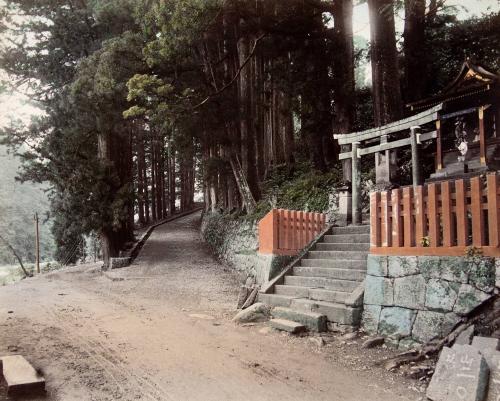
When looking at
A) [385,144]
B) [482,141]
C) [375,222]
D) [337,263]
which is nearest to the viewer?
[375,222]

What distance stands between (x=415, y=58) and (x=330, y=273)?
456 inches

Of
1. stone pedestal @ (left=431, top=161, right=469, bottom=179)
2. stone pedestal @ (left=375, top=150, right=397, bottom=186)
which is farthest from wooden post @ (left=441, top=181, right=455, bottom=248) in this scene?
stone pedestal @ (left=431, top=161, right=469, bottom=179)

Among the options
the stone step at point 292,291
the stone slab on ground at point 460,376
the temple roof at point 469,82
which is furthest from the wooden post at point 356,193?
the temple roof at point 469,82

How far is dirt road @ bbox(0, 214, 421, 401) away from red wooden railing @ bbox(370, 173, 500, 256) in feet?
4.97

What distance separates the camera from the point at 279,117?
61.1 ft

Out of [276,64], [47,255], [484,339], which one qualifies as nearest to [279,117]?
[276,64]

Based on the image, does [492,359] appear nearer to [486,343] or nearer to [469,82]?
[486,343]

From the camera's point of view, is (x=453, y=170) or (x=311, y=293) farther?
(x=453, y=170)

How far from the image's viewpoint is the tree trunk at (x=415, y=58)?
1532 centimetres

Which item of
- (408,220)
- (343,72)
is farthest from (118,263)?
(408,220)

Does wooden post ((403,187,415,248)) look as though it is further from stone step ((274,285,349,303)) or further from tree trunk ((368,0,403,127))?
tree trunk ((368,0,403,127))

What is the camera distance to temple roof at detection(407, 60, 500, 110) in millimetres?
11578

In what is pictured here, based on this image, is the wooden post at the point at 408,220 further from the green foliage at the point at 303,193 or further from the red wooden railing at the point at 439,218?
the green foliage at the point at 303,193

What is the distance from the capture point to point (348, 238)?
8.05 m
